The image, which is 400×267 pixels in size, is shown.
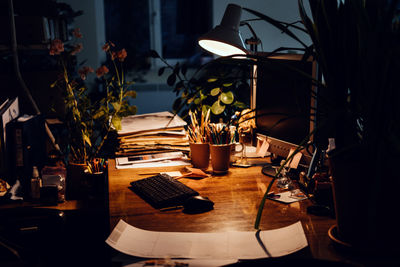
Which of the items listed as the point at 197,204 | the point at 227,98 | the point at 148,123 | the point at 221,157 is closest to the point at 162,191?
the point at 197,204

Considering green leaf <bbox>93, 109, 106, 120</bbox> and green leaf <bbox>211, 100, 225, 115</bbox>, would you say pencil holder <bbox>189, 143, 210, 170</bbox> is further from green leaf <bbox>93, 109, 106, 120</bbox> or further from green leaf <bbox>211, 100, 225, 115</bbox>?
green leaf <bbox>93, 109, 106, 120</bbox>

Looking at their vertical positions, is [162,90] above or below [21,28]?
below

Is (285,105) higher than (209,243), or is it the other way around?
(285,105)

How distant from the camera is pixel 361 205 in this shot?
929 millimetres

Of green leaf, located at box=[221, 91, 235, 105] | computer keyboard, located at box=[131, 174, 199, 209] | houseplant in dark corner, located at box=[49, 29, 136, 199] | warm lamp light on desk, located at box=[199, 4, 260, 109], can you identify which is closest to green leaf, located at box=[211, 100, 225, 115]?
green leaf, located at box=[221, 91, 235, 105]

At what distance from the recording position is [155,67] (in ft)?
15.6

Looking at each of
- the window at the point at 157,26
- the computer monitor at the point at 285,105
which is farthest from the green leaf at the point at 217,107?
the window at the point at 157,26

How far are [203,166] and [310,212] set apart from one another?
57 cm

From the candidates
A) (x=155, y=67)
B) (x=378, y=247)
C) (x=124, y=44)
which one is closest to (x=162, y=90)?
(x=155, y=67)

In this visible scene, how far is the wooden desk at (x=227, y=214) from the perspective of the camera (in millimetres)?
1128

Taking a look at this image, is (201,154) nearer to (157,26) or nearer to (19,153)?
(19,153)

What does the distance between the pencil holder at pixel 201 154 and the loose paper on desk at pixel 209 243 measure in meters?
0.60

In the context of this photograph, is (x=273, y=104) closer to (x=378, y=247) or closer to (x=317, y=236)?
(x=317, y=236)

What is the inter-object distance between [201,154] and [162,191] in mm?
327
